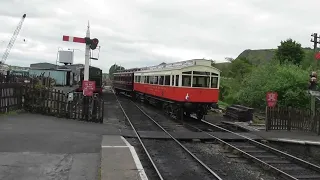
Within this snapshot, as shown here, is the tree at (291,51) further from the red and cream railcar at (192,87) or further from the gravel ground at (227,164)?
the gravel ground at (227,164)

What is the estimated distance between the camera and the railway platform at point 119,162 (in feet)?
23.8

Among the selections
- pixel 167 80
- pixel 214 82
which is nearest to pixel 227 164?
pixel 214 82

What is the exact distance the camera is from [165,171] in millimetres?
8852

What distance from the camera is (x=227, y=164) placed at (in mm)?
9945

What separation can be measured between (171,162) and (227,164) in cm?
156

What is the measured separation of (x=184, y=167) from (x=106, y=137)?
3.46 m

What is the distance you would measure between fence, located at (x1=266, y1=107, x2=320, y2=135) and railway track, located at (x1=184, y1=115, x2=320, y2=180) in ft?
9.67

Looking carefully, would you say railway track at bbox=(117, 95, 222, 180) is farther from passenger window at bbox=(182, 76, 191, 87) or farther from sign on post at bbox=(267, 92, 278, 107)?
passenger window at bbox=(182, 76, 191, 87)

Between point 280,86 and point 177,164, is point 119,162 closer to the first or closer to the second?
point 177,164

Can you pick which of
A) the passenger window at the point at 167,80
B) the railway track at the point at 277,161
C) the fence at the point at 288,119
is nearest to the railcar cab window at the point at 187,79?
the passenger window at the point at 167,80

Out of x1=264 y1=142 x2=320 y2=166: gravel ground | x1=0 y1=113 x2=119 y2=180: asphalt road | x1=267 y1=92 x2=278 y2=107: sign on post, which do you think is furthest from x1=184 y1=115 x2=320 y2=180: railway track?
x1=0 y1=113 x2=119 y2=180: asphalt road


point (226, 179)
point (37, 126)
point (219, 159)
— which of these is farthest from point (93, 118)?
point (226, 179)

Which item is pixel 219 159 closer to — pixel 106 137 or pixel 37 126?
pixel 106 137

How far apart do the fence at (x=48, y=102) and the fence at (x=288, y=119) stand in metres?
7.44
